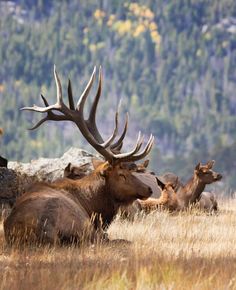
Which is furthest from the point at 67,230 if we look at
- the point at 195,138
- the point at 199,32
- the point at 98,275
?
the point at 199,32

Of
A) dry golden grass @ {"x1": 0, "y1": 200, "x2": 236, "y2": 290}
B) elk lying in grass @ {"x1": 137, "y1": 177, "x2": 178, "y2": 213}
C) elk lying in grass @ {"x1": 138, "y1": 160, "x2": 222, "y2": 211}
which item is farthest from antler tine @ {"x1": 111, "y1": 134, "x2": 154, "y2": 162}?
elk lying in grass @ {"x1": 138, "y1": 160, "x2": 222, "y2": 211}

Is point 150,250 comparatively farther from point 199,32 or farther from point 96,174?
point 199,32

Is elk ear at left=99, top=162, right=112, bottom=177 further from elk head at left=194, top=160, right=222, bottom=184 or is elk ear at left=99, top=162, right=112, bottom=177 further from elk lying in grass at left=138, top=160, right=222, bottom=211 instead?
elk head at left=194, top=160, right=222, bottom=184

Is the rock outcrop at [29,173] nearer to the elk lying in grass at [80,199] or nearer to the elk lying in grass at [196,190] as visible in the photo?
the elk lying in grass at [196,190]

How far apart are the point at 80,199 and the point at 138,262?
2.08m

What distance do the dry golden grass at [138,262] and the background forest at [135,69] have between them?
285 feet

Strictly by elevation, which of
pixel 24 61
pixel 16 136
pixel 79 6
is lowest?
pixel 16 136

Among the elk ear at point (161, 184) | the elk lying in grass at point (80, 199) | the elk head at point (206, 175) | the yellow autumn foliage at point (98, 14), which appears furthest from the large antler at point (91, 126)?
the yellow autumn foliage at point (98, 14)

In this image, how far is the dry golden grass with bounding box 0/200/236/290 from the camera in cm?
616

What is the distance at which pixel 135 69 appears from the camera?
135 meters

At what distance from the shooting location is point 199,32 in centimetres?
14100

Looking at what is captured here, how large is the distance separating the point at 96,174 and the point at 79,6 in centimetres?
14345

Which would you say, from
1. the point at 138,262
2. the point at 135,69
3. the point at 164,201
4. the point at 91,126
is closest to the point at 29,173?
the point at 164,201

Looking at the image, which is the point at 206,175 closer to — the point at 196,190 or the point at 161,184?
the point at 196,190
